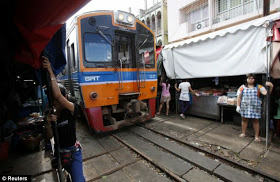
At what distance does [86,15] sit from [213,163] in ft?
16.6

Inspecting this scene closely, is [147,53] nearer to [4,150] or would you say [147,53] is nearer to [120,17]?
[120,17]

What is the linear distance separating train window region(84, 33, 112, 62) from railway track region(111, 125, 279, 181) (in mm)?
2543

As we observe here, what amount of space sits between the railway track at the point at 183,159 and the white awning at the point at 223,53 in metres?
2.81

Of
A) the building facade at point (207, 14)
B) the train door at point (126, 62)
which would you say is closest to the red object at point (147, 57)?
the train door at point (126, 62)

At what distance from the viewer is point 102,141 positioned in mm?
4359

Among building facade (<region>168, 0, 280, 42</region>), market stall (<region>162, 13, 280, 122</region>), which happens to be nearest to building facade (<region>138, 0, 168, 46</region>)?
building facade (<region>168, 0, 280, 42</region>)

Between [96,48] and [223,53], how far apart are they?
426 cm

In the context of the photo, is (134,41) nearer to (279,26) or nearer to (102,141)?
(102,141)

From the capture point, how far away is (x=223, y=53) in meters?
4.95

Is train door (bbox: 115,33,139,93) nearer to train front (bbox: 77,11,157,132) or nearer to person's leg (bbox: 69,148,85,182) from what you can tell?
train front (bbox: 77,11,157,132)

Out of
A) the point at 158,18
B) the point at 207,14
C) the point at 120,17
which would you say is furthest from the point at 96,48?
the point at 158,18

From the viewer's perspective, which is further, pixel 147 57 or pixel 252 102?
pixel 147 57

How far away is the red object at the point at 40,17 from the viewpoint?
1008 millimetres

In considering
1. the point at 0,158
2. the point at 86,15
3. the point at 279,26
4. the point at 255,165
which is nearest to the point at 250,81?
the point at 279,26
